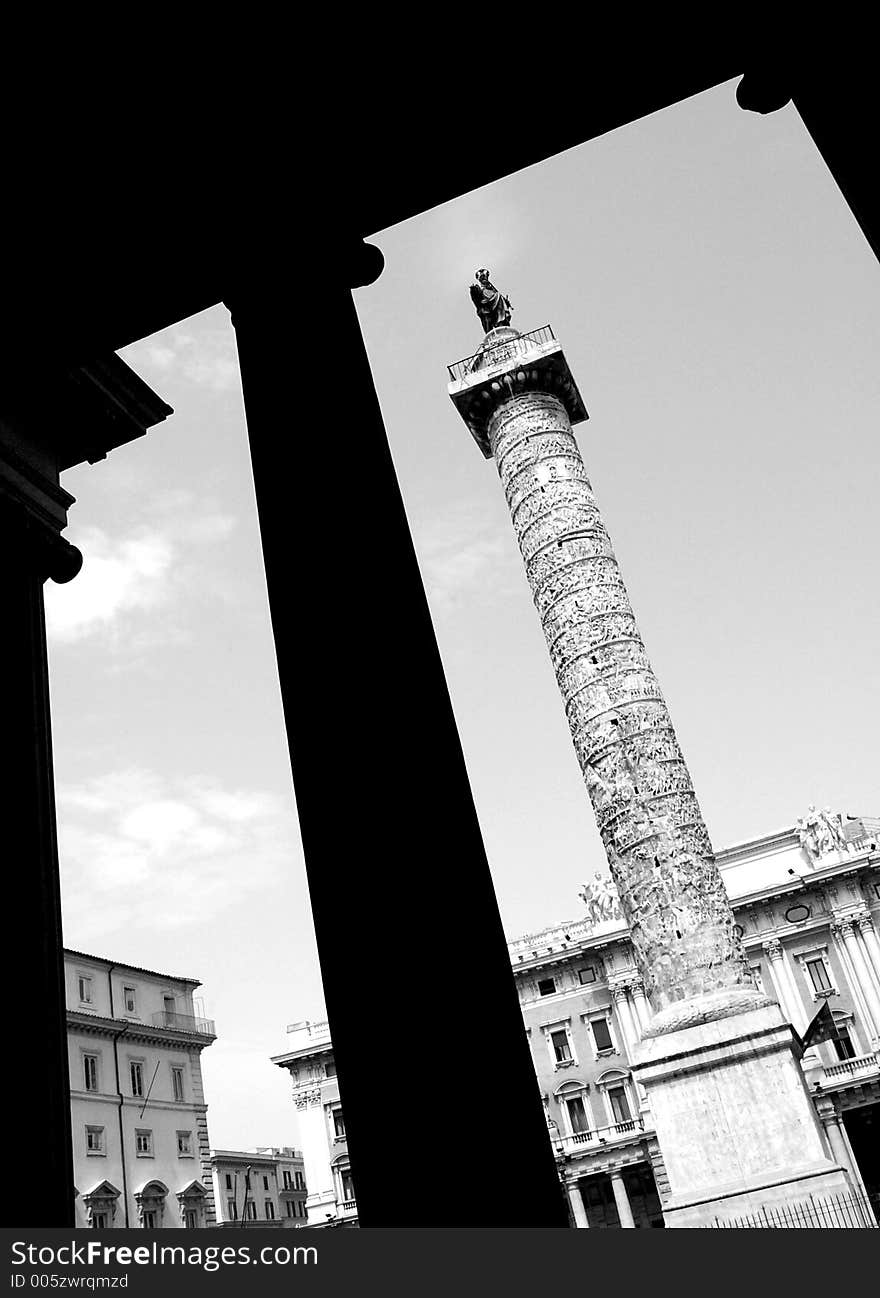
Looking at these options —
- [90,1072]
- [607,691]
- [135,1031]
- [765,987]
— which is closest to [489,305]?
[607,691]

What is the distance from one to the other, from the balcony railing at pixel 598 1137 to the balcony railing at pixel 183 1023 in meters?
13.1

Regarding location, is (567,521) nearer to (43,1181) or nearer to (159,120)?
(159,120)

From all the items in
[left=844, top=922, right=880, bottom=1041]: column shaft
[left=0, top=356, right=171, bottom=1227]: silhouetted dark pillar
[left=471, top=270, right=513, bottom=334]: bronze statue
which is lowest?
[left=0, top=356, right=171, bottom=1227]: silhouetted dark pillar

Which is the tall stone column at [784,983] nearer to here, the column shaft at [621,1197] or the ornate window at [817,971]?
the ornate window at [817,971]

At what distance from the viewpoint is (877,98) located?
12.5 feet

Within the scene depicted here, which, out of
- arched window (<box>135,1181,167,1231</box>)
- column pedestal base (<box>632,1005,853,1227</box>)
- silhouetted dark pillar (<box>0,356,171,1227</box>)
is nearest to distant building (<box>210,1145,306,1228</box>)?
arched window (<box>135,1181,167,1231</box>)

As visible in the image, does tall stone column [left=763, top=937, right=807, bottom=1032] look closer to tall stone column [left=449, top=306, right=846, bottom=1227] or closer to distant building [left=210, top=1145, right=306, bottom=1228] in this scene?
distant building [left=210, top=1145, right=306, bottom=1228]

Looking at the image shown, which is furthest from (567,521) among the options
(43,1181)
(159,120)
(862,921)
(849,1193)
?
(862,921)

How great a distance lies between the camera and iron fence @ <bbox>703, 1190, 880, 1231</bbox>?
13.3 meters

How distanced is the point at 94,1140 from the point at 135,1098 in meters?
2.95

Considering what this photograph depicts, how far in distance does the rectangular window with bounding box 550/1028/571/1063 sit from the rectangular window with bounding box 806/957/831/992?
9.60 metres

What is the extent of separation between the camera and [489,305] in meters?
22.1

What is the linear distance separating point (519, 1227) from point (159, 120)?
4387 millimetres

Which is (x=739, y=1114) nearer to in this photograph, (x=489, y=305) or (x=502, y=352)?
(x=502, y=352)
